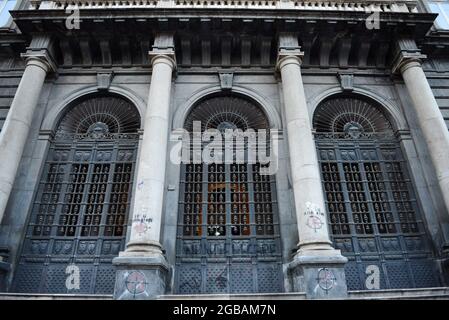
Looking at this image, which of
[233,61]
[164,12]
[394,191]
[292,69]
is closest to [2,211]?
[164,12]

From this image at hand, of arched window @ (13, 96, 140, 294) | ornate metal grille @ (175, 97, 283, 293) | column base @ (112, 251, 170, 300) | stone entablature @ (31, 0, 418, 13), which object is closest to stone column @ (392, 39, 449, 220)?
stone entablature @ (31, 0, 418, 13)

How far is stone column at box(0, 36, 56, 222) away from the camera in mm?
8742

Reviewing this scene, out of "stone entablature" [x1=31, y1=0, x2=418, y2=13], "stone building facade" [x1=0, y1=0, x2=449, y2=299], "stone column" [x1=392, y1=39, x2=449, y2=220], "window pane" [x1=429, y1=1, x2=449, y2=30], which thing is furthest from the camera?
"window pane" [x1=429, y1=1, x2=449, y2=30]

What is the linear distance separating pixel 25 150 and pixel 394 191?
12.3 m

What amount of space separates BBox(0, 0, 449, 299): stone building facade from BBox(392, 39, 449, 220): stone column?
0.16ft

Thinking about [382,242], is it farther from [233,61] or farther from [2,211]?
[2,211]

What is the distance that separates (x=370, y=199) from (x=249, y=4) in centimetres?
843

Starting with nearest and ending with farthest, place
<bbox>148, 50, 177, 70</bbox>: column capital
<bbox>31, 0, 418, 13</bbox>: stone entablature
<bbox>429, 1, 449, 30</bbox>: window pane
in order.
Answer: <bbox>148, 50, 177, 70</bbox>: column capital
<bbox>31, 0, 418, 13</bbox>: stone entablature
<bbox>429, 1, 449, 30</bbox>: window pane

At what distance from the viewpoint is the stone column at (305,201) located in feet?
23.8

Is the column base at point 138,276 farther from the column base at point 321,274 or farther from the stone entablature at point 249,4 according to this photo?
the stone entablature at point 249,4

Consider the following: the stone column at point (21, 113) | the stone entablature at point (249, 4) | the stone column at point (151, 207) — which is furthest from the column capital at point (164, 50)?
the stone column at point (21, 113)

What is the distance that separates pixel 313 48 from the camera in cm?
1170

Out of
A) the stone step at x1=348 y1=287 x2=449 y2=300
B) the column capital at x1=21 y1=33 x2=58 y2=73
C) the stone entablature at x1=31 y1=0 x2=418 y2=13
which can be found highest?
the stone entablature at x1=31 y1=0 x2=418 y2=13

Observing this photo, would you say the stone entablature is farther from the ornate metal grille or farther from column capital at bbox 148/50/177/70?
the ornate metal grille
